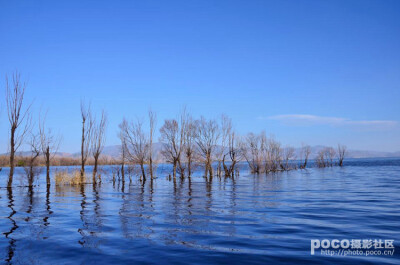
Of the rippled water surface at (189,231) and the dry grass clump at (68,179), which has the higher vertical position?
the rippled water surface at (189,231)

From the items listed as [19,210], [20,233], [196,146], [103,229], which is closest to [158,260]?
[103,229]

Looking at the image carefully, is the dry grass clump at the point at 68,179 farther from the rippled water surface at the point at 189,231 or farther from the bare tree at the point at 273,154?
the bare tree at the point at 273,154

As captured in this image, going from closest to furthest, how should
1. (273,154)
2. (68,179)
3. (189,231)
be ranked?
(189,231), (68,179), (273,154)

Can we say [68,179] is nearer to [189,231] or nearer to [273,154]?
[189,231]

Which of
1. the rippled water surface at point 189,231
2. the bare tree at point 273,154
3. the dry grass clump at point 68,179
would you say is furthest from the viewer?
the bare tree at point 273,154

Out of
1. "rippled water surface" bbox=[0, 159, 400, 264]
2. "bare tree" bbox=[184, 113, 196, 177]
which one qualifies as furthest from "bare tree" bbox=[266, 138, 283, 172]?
"rippled water surface" bbox=[0, 159, 400, 264]

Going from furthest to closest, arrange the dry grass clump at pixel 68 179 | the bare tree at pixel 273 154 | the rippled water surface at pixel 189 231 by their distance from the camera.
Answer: the bare tree at pixel 273 154 < the dry grass clump at pixel 68 179 < the rippled water surface at pixel 189 231

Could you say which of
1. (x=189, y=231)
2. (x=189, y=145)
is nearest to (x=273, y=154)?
(x=189, y=145)

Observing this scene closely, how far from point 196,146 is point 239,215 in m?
28.8

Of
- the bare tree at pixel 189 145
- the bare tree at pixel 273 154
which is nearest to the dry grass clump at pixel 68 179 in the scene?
the bare tree at pixel 189 145

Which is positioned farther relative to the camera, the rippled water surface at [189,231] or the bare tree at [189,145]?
the bare tree at [189,145]

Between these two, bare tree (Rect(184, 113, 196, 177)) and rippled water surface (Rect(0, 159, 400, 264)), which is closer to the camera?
rippled water surface (Rect(0, 159, 400, 264))

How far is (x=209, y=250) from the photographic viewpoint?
7.02 meters

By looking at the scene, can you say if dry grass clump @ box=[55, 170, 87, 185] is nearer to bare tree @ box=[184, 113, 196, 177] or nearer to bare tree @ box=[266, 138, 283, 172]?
bare tree @ box=[184, 113, 196, 177]
